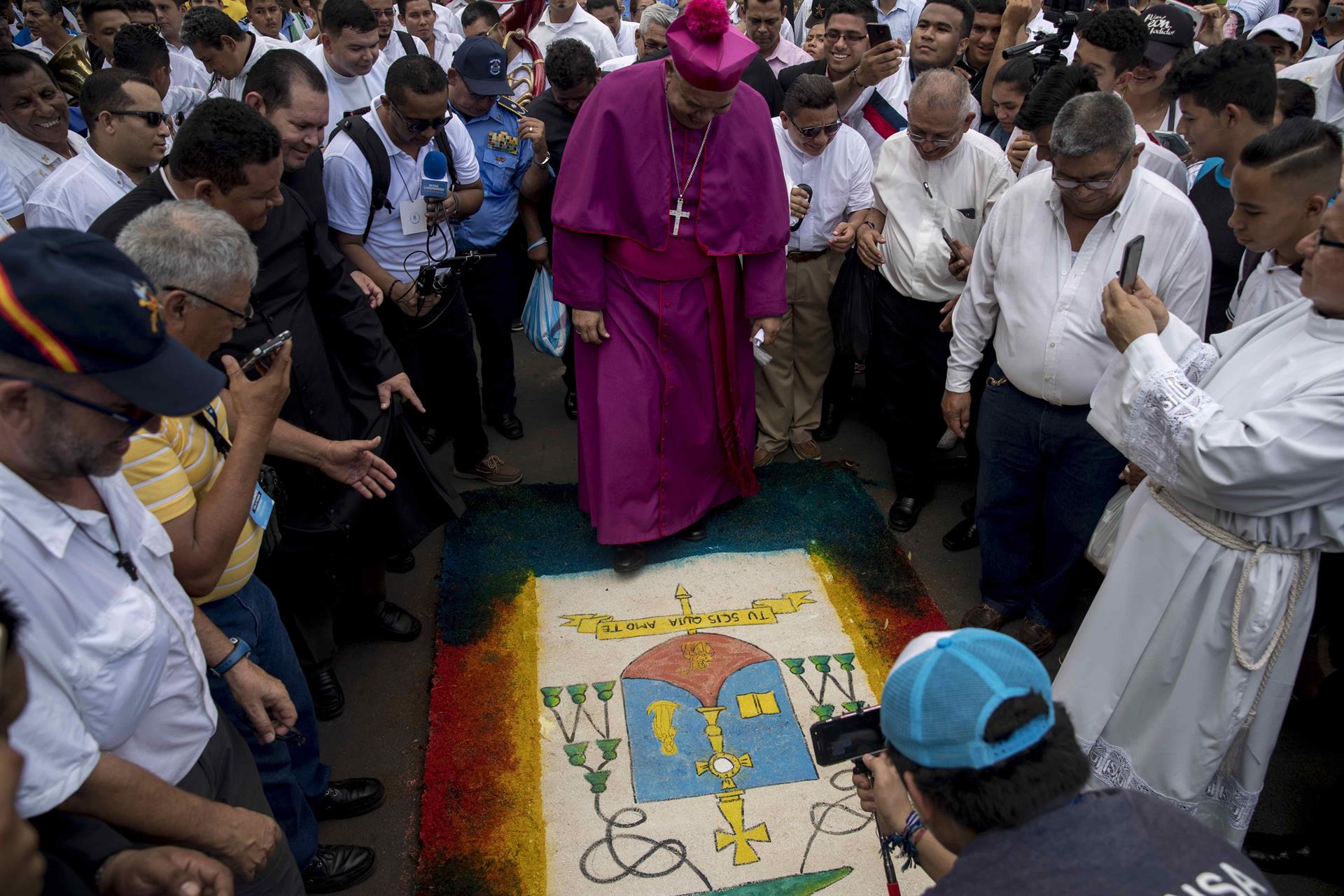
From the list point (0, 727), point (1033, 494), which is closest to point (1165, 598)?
point (1033, 494)

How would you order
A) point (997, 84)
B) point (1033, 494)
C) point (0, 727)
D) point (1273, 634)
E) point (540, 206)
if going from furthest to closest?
1. point (540, 206)
2. point (997, 84)
3. point (1033, 494)
4. point (1273, 634)
5. point (0, 727)

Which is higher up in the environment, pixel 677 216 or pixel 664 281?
pixel 677 216

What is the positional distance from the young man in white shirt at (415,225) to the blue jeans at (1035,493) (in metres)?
2.48

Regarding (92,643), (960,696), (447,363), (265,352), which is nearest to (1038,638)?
(960,696)

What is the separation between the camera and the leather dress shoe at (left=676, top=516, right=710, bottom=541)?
451 cm

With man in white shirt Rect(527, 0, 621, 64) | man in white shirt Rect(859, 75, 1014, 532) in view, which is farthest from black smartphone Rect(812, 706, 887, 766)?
man in white shirt Rect(527, 0, 621, 64)

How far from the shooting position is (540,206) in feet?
17.0

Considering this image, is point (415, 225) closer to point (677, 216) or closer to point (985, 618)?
point (677, 216)

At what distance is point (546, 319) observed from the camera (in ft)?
15.6

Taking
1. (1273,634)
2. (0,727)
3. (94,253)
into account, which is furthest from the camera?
(1273,634)

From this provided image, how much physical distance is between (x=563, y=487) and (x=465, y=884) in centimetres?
237

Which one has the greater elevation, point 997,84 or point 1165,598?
point 997,84

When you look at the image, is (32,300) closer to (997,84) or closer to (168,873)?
(168,873)

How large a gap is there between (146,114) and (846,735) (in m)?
3.70
